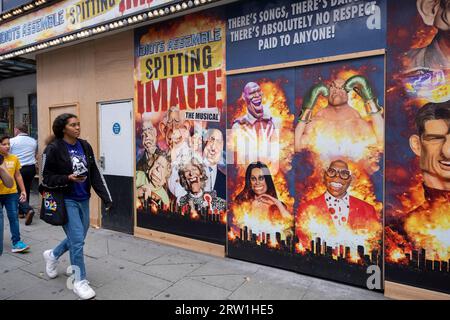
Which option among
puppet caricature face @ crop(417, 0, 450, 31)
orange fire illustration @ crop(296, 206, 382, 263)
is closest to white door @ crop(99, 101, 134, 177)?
orange fire illustration @ crop(296, 206, 382, 263)

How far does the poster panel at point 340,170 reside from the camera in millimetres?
3564

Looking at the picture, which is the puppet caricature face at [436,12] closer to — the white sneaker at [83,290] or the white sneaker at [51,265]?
the white sneaker at [83,290]

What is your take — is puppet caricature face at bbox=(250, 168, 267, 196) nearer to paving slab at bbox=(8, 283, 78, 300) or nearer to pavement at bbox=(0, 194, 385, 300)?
pavement at bbox=(0, 194, 385, 300)

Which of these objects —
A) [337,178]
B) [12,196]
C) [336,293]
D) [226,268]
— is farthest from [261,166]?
[12,196]

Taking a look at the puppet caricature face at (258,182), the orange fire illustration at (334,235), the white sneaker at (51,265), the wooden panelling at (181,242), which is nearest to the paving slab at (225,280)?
the wooden panelling at (181,242)

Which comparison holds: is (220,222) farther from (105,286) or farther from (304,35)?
(304,35)

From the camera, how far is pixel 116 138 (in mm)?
5902

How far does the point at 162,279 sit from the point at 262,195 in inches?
62.9

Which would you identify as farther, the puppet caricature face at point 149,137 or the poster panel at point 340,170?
the puppet caricature face at point 149,137

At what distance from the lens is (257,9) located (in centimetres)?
425

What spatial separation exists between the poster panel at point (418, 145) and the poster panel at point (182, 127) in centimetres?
212
